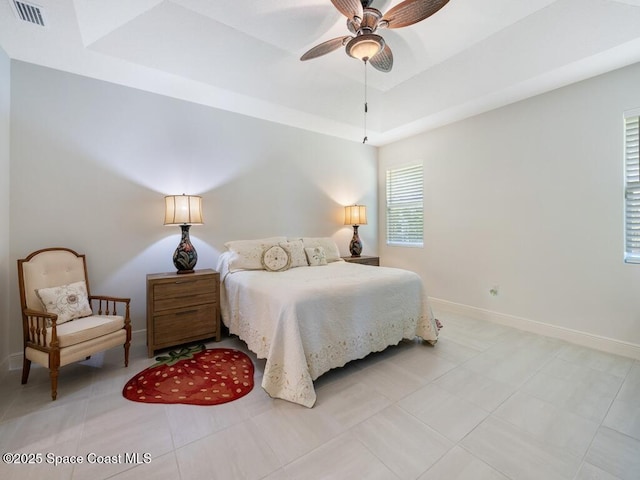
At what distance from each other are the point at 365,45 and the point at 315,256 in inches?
89.0

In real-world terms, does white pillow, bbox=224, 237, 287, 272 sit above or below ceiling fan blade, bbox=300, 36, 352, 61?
below

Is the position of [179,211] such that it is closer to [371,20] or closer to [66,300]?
[66,300]

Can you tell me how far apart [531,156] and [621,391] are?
2387 millimetres

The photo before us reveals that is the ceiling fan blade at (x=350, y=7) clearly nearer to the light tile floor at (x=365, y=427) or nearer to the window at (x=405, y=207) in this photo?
the light tile floor at (x=365, y=427)

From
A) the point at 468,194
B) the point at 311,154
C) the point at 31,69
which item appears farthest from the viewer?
the point at 311,154

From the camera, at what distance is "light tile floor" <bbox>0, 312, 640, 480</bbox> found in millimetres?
1372

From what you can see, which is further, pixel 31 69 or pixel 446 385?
pixel 31 69

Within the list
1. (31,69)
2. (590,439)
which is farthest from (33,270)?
(590,439)

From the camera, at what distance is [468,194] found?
3754mm

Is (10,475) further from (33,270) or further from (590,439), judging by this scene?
(590,439)

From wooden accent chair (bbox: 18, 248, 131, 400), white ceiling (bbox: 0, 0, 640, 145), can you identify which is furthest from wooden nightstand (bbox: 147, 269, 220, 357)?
white ceiling (bbox: 0, 0, 640, 145)

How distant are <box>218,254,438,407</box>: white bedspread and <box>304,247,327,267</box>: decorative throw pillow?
1.06 feet

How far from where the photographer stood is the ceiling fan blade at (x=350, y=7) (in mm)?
1710

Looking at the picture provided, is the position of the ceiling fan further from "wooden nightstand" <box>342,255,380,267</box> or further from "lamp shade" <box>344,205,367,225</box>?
"wooden nightstand" <box>342,255,380,267</box>
